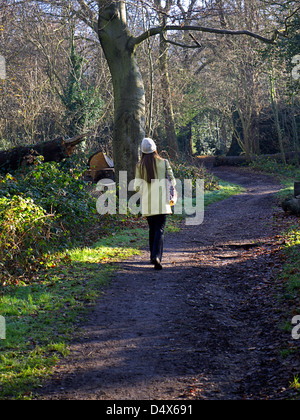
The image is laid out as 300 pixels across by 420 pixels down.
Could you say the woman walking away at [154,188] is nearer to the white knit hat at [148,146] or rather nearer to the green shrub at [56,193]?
the white knit hat at [148,146]

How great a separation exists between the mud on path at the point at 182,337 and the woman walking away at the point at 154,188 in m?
0.58

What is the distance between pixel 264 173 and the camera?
27.5 m

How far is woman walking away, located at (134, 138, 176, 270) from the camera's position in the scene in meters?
7.71

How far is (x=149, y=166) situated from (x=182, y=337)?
136 inches

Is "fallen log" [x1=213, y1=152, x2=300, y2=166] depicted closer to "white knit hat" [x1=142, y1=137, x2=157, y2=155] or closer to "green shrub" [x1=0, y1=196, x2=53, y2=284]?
"white knit hat" [x1=142, y1=137, x2=157, y2=155]

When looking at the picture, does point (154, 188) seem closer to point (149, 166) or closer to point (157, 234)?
point (149, 166)

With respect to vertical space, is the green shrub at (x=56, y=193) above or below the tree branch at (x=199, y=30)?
below

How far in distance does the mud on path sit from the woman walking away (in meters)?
0.58

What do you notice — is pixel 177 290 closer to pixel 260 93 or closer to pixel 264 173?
pixel 264 173

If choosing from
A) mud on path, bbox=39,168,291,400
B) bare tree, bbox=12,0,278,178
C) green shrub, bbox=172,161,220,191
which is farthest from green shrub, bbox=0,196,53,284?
green shrub, bbox=172,161,220,191

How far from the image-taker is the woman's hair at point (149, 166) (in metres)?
7.70

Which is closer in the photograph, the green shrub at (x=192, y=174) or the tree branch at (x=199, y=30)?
the tree branch at (x=199, y=30)

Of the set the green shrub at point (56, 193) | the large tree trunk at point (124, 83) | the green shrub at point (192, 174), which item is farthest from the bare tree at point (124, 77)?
the green shrub at point (192, 174)
